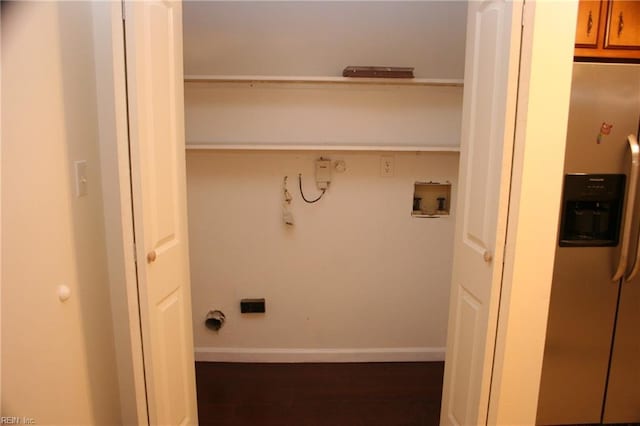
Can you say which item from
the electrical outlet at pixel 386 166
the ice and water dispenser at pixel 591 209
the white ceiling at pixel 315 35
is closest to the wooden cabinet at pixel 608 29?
the ice and water dispenser at pixel 591 209

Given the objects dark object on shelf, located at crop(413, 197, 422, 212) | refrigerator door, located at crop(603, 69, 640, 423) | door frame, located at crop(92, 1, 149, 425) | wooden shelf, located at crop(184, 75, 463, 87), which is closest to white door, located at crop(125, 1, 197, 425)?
door frame, located at crop(92, 1, 149, 425)

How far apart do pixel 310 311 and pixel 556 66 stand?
1944 mm

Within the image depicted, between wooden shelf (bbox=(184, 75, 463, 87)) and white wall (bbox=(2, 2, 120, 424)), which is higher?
wooden shelf (bbox=(184, 75, 463, 87))

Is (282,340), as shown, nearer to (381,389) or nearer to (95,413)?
(381,389)

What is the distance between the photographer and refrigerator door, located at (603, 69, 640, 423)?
193 centimetres

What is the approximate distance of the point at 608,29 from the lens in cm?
180

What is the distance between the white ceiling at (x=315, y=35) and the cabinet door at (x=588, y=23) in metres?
0.79

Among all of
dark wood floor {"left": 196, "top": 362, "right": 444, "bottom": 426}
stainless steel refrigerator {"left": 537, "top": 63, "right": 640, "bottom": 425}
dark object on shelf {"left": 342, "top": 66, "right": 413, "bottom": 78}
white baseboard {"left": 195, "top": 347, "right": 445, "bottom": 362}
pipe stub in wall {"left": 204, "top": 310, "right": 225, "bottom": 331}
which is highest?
dark object on shelf {"left": 342, "top": 66, "right": 413, "bottom": 78}

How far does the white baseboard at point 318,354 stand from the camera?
109 inches

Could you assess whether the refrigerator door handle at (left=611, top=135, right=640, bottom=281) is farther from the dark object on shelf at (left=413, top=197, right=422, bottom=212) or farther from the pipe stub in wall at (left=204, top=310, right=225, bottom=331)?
the pipe stub in wall at (left=204, top=310, right=225, bottom=331)

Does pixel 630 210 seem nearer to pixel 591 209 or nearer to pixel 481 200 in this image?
pixel 591 209

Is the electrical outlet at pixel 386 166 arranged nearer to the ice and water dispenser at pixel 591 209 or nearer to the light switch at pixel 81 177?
the ice and water dispenser at pixel 591 209

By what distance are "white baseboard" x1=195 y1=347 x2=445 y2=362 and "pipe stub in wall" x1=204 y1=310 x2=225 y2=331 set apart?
0.53ft

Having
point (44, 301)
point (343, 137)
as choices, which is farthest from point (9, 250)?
point (343, 137)
